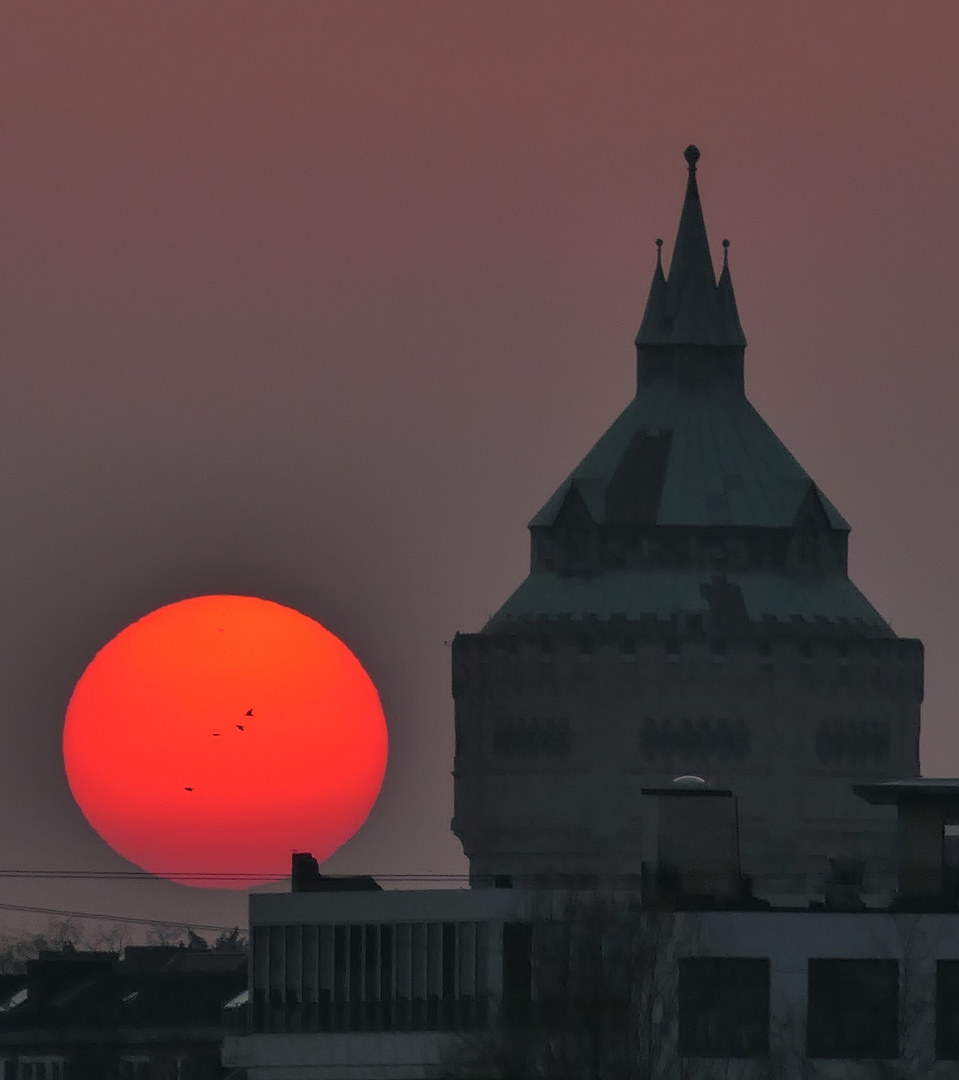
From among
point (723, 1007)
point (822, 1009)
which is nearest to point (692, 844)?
point (723, 1007)

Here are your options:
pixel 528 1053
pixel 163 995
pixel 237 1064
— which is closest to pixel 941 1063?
pixel 528 1053

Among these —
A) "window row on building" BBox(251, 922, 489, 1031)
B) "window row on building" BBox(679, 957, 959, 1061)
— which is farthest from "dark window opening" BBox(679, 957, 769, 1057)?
"window row on building" BBox(251, 922, 489, 1031)

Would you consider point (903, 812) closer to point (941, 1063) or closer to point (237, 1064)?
point (941, 1063)

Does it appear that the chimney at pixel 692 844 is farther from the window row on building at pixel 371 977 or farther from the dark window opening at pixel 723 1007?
the window row on building at pixel 371 977

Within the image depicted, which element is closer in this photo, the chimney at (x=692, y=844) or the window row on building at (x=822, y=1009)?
the window row on building at (x=822, y=1009)

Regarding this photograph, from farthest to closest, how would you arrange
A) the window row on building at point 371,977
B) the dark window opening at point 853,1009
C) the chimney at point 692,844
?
the window row on building at point 371,977, the chimney at point 692,844, the dark window opening at point 853,1009

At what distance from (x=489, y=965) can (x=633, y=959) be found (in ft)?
28.0

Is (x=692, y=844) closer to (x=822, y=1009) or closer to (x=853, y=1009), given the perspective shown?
(x=822, y=1009)

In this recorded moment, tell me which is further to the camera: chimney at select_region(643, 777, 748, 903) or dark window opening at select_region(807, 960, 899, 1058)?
chimney at select_region(643, 777, 748, 903)

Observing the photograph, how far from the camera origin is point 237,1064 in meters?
148

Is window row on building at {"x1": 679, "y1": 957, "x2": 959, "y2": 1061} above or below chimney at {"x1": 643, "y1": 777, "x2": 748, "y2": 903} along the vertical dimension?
below

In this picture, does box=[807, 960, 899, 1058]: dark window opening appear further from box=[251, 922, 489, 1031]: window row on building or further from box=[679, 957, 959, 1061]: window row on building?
box=[251, 922, 489, 1031]: window row on building

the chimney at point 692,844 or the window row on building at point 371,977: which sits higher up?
the chimney at point 692,844

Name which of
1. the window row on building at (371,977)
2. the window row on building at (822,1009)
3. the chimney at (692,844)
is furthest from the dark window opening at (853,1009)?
the window row on building at (371,977)
